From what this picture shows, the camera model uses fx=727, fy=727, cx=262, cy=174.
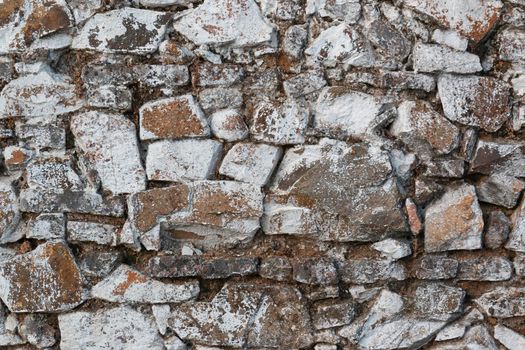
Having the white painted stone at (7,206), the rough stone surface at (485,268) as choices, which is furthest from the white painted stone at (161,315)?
the rough stone surface at (485,268)

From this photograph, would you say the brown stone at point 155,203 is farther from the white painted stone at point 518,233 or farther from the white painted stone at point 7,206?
the white painted stone at point 518,233

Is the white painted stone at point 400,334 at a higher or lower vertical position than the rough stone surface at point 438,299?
lower

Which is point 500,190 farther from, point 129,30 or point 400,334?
point 129,30

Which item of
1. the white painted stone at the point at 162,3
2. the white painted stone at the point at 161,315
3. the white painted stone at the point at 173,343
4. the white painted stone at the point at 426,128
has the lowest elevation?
the white painted stone at the point at 173,343

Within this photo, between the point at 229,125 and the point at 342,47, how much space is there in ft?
1.75

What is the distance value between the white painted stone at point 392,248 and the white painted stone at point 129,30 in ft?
3.87

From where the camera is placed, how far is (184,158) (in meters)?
2.86

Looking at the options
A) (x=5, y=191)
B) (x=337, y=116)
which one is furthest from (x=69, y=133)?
(x=337, y=116)

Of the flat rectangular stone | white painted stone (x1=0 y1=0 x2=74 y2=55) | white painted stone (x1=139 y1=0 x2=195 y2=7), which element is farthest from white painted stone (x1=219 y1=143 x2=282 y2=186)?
white painted stone (x1=0 y1=0 x2=74 y2=55)

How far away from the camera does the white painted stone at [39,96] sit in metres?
2.86

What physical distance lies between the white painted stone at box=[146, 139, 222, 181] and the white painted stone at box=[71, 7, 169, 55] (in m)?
0.38

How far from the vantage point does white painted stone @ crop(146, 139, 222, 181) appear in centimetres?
286

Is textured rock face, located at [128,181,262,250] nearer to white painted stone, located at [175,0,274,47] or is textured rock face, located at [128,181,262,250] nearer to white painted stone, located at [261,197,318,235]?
white painted stone, located at [261,197,318,235]

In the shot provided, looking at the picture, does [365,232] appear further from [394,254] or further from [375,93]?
[375,93]
